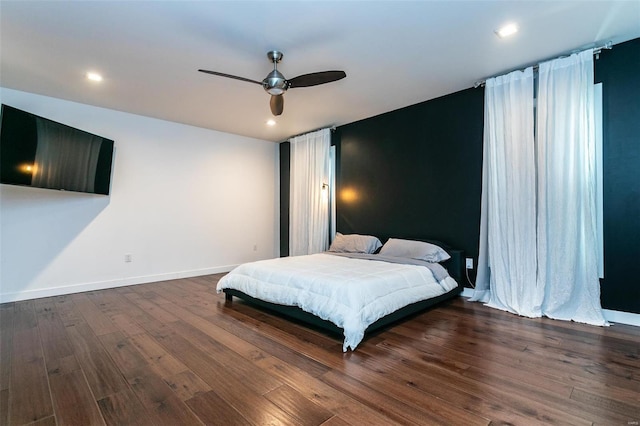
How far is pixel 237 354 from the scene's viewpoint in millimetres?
2297

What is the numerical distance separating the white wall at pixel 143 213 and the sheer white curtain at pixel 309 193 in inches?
33.1

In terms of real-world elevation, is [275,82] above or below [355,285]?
above

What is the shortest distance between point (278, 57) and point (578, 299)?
3772 millimetres

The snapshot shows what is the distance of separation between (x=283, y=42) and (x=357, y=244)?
290 centimetres

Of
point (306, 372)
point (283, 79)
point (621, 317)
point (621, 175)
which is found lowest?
point (306, 372)

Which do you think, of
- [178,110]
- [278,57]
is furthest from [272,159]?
[278,57]

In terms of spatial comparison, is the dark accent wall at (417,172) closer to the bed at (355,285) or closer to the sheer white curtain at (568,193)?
the bed at (355,285)

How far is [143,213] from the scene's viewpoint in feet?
15.9

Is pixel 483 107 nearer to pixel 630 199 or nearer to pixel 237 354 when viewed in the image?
pixel 630 199

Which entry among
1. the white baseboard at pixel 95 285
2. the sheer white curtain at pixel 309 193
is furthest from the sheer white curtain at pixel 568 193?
the white baseboard at pixel 95 285

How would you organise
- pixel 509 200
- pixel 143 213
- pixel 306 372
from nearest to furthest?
pixel 306 372 → pixel 509 200 → pixel 143 213

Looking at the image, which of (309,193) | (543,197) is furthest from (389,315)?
(309,193)

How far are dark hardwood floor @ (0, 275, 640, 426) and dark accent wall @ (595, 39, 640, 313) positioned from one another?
390 millimetres

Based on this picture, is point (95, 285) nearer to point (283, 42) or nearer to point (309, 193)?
point (309, 193)
